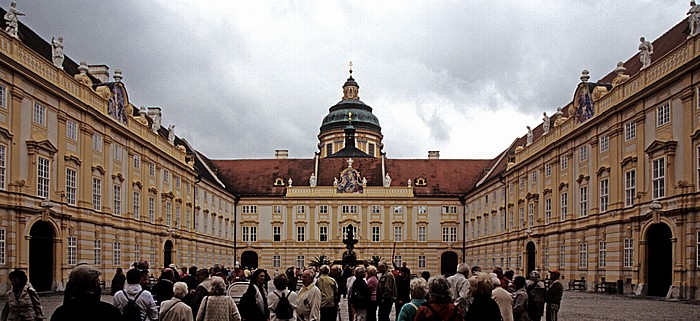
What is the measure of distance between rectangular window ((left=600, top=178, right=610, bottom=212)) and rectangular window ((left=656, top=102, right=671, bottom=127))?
18.6 ft

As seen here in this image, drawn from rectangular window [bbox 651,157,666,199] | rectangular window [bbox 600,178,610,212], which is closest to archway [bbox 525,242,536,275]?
rectangular window [bbox 600,178,610,212]

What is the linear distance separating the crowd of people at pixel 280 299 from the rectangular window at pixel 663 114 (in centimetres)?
1706

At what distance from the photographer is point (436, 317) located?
779 cm

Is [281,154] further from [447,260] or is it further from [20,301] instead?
[20,301]

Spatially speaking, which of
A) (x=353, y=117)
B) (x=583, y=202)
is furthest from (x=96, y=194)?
(x=353, y=117)

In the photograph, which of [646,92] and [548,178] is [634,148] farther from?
[548,178]

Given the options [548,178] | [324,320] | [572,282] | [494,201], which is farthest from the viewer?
[494,201]

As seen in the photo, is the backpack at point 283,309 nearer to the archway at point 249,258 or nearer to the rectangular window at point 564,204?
the rectangular window at point 564,204

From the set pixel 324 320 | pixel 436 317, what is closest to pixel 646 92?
pixel 324 320

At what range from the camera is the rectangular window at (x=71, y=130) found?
108 ft

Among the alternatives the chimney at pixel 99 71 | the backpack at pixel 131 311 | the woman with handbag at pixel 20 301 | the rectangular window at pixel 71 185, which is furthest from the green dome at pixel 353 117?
the backpack at pixel 131 311

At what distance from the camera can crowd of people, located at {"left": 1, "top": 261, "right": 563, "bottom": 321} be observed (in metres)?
6.37

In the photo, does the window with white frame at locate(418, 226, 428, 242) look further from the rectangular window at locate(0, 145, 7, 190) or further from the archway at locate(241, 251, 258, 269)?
the rectangular window at locate(0, 145, 7, 190)

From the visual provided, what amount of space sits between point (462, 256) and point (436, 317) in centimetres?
6640
